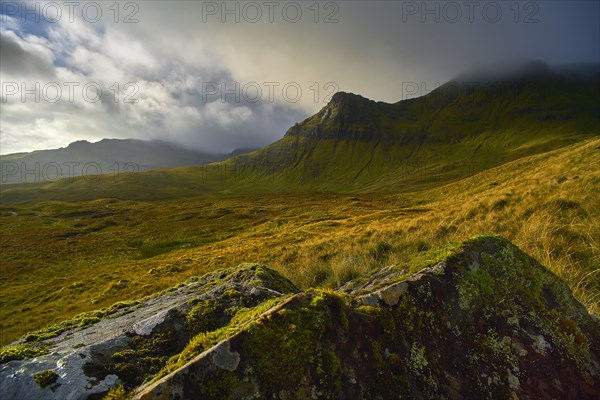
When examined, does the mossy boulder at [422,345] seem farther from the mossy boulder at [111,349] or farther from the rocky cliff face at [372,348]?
the mossy boulder at [111,349]

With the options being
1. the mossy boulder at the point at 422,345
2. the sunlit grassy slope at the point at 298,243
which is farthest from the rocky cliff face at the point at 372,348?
the sunlit grassy slope at the point at 298,243

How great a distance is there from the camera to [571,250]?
7.63m

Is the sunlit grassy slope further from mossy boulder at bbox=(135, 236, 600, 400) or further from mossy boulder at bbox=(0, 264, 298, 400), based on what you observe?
mossy boulder at bbox=(0, 264, 298, 400)

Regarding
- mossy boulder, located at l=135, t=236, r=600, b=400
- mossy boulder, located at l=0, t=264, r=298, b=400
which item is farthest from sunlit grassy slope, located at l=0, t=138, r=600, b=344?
mossy boulder, located at l=0, t=264, r=298, b=400

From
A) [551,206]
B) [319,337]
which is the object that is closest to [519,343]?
[319,337]

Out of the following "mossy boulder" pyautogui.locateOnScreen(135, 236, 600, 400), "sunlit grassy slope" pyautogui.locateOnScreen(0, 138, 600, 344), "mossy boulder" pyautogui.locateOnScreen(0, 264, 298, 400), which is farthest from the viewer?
"sunlit grassy slope" pyautogui.locateOnScreen(0, 138, 600, 344)

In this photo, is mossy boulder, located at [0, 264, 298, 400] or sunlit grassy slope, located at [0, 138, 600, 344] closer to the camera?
mossy boulder, located at [0, 264, 298, 400]

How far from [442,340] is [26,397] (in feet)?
12.9

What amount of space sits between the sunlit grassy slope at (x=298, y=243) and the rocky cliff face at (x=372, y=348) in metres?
1.31

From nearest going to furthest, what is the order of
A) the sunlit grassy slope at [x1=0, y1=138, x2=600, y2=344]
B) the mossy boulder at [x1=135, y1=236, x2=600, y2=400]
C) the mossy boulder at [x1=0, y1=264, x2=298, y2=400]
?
the mossy boulder at [x1=135, y1=236, x2=600, y2=400] → the mossy boulder at [x1=0, y1=264, x2=298, y2=400] → the sunlit grassy slope at [x1=0, y1=138, x2=600, y2=344]

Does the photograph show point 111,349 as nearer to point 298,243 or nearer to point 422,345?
point 422,345

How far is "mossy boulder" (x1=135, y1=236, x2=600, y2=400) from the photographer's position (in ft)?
7.94

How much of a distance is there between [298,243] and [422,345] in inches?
1093

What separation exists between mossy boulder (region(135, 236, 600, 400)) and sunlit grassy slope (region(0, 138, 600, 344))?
1.26 m
